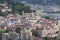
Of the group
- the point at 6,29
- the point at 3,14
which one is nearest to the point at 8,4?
the point at 3,14

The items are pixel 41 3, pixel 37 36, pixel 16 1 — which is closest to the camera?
pixel 37 36

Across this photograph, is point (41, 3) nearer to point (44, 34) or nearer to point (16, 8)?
point (16, 8)

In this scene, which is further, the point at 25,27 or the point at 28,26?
the point at 28,26

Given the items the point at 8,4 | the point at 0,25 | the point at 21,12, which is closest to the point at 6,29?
the point at 0,25

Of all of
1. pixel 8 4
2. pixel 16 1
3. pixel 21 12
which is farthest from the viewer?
pixel 16 1

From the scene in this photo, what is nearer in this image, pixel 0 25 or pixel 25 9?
pixel 0 25

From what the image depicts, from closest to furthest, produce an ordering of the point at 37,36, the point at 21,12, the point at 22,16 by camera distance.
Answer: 1. the point at 37,36
2. the point at 22,16
3. the point at 21,12

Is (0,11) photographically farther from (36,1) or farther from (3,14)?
(36,1)

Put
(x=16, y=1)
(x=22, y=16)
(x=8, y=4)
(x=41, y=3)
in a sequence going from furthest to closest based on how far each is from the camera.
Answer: (x=41, y=3) < (x=16, y=1) < (x=8, y=4) < (x=22, y=16)

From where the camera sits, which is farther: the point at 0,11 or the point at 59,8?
the point at 59,8
